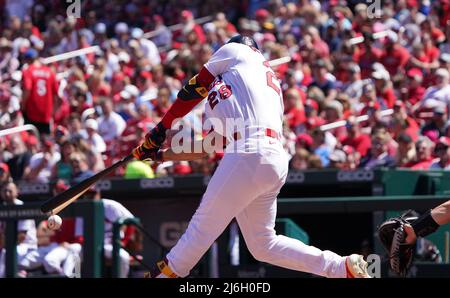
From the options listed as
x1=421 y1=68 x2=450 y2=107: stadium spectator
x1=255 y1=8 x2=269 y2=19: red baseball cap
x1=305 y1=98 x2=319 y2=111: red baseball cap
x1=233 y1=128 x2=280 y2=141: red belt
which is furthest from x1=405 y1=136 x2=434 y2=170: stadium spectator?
x1=255 y1=8 x2=269 y2=19: red baseball cap

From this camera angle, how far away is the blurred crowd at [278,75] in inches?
480

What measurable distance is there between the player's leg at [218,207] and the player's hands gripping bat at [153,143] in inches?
21.5

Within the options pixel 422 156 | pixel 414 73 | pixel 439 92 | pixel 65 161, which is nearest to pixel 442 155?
pixel 422 156

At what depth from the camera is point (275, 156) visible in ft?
22.9

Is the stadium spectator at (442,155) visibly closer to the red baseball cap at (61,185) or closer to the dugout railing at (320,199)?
the dugout railing at (320,199)

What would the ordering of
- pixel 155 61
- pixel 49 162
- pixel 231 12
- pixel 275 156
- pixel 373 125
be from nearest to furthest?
pixel 275 156 → pixel 373 125 → pixel 49 162 → pixel 155 61 → pixel 231 12

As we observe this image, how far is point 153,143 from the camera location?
7258 mm

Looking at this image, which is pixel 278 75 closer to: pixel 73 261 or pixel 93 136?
pixel 93 136

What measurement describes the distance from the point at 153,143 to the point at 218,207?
2.22 ft

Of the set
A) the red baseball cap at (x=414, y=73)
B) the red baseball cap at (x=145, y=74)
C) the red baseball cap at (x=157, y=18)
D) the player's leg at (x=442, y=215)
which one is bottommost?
the player's leg at (x=442, y=215)

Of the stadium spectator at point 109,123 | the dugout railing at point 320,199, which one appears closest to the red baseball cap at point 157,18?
the stadium spectator at point 109,123

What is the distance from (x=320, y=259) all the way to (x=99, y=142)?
22.9ft
